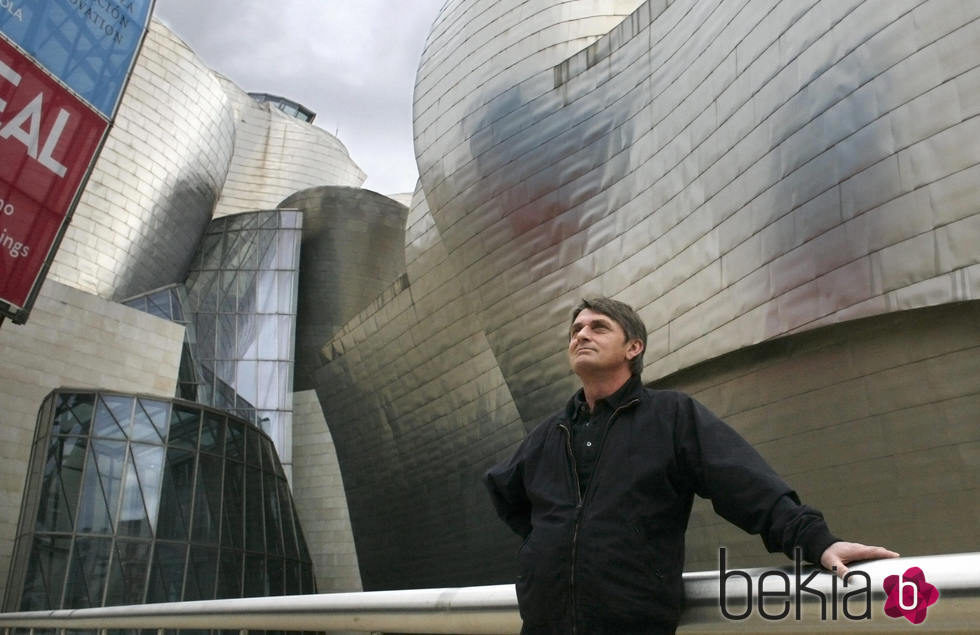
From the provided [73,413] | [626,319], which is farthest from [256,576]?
[626,319]

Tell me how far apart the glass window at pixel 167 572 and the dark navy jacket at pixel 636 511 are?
13.5 meters

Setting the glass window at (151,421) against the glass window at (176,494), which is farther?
the glass window at (151,421)

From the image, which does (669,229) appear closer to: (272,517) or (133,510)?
(133,510)

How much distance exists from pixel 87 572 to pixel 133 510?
1.07m

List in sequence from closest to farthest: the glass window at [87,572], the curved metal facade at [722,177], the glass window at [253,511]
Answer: the curved metal facade at [722,177] < the glass window at [87,572] < the glass window at [253,511]

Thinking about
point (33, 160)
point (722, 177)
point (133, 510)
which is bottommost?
point (133, 510)

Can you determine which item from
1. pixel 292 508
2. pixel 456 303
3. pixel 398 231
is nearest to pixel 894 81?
pixel 456 303

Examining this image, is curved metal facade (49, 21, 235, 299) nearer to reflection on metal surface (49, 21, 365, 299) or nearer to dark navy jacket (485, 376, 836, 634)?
reflection on metal surface (49, 21, 365, 299)

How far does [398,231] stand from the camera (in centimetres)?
3006

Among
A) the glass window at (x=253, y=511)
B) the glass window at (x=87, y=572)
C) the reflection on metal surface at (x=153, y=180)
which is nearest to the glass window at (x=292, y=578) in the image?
the glass window at (x=253, y=511)

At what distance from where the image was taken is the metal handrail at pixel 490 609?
1223mm

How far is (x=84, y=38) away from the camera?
1495 centimetres

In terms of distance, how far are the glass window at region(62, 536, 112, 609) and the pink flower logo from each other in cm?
1397

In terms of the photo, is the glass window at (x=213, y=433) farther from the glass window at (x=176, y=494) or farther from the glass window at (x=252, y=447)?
the glass window at (x=252, y=447)
